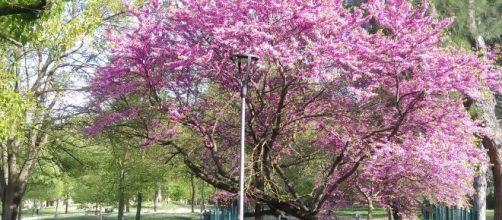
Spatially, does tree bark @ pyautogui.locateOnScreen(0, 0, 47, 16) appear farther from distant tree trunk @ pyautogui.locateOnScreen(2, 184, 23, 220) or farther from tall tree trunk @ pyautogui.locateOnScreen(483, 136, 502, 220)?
distant tree trunk @ pyautogui.locateOnScreen(2, 184, 23, 220)

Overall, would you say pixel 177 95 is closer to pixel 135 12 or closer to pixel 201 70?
pixel 201 70

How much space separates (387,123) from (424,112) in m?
0.89

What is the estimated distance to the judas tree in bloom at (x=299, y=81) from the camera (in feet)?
37.6

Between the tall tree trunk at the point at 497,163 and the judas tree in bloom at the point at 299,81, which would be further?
the tall tree trunk at the point at 497,163

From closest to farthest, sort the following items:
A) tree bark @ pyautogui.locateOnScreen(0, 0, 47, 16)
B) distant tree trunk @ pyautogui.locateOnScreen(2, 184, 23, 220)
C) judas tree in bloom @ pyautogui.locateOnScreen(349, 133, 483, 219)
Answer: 1. tree bark @ pyautogui.locateOnScreen(0, 0, 47, 16)
2. judas tree in bloom @ pyautogui.locateOnScreen(349, 133, 483, 219)
3. distant tree trunk @ pyautogui.locateOnScreen(2, 184, 23, 220)

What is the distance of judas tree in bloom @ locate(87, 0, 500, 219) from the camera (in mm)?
11469

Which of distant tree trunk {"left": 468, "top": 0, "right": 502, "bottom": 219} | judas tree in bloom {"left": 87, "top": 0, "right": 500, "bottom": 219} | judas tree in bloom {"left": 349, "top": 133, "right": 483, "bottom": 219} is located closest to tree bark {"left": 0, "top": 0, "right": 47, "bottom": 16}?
judas tree in bloom {"left": 87, "top": 0, "right": 500, "bottom": 219}

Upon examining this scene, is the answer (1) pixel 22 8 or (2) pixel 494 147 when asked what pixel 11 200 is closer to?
(1) pixel 22 8

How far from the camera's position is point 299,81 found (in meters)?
12.1

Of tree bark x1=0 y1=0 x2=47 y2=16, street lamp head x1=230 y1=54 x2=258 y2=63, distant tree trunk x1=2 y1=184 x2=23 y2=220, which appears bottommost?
distant tree trunk x1=2 y1=184 x2=23 y2=220

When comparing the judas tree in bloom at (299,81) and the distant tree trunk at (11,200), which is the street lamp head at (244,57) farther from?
the distant tree trunk at (11,200)

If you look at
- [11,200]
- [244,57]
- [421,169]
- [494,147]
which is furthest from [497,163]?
[11,200]

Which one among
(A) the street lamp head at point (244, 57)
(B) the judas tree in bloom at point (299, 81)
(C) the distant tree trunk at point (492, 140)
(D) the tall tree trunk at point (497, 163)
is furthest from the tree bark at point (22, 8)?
(D) the tall tree trunk at point (497, 163)

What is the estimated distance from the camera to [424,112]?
12.3 meters
